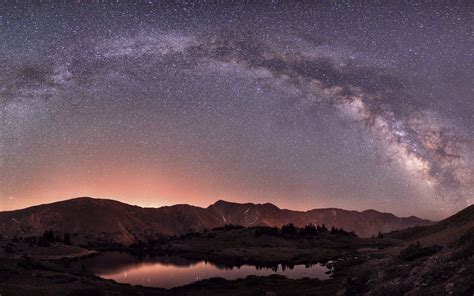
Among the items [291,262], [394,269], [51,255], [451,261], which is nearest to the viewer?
[451,261]

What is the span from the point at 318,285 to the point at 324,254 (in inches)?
2982

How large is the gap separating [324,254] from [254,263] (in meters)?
27.9

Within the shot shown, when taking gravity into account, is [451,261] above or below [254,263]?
above

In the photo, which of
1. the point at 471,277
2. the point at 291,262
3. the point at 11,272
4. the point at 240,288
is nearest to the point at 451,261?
the point at 471,277

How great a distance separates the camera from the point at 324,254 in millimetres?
128625

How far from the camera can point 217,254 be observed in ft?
492

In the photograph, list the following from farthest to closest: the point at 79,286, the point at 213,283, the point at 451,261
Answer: the point at 213,283
the point at 79,286
the point at 451,261

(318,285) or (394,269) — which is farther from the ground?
(394,269)

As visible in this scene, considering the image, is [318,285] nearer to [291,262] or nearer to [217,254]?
[291,262]

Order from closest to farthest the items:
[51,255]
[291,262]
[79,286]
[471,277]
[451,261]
A: [471,277] < [451,261] < [79,286] < [291,262] < [51,255]

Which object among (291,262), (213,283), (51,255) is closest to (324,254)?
(291,262)

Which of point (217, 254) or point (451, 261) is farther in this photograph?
point (217, 254)

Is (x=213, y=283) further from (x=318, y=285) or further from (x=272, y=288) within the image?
(x=318, y=285)

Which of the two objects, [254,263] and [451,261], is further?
[254,263]
